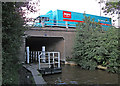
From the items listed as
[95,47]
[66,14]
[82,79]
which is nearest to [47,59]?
[95,47]

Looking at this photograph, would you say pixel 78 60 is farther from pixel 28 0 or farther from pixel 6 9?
pixel 6 9

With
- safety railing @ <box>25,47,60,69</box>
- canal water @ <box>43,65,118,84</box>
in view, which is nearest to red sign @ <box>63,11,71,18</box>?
safety railing @ <box>25,47,60,69</box>

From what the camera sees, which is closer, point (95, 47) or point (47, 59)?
point (95, 47)

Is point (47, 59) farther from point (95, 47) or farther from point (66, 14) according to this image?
point (66, 14)

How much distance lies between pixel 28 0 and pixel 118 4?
4.32m

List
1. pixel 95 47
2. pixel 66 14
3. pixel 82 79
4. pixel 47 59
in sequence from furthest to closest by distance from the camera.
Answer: pixel 66 14
pixel 47 59
pixel 95 47
pixel 82 79

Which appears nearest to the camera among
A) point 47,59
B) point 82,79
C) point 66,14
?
point 82,79

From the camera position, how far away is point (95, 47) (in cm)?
1037

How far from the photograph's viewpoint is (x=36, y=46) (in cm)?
2380

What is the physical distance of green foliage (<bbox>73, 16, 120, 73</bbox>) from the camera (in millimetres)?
9133

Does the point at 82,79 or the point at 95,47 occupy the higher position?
the point at 95,47

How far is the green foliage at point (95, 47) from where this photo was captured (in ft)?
30.0

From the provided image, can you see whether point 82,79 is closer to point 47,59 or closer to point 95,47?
point 95,47

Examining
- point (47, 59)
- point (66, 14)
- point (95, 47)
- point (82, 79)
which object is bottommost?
point (82, 79)
